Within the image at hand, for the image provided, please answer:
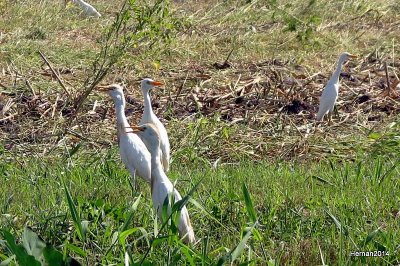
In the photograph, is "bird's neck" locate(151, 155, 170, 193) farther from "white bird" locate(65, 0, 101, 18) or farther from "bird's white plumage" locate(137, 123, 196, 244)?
"white bird" locate(65, 0, 101, 18)

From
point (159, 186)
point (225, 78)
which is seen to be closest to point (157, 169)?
point (159, 186)

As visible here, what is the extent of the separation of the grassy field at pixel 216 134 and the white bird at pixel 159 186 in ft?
0.34

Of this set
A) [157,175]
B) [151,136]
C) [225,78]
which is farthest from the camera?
[225,78]

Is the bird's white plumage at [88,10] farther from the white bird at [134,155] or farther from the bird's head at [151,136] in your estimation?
the bird's head at [151,136]

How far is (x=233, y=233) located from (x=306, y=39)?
322 inches

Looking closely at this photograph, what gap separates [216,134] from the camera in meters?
9.35

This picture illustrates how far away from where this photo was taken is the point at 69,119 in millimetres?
9797

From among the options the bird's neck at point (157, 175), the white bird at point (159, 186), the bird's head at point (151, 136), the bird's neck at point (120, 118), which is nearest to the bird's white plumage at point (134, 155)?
the bird's neck at point (120, 118)

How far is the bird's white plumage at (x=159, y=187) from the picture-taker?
5668 mm

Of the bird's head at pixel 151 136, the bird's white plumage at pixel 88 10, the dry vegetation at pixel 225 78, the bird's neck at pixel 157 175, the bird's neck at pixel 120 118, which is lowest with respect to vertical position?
the bird's white plumage at pixel 88 10

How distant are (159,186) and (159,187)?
13 millimetres

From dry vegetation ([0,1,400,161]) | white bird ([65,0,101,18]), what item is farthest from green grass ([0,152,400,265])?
white bird ([65,0,101,18])

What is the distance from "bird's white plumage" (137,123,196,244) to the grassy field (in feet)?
0.34

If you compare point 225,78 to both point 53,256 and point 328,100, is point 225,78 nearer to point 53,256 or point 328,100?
point 328,100
